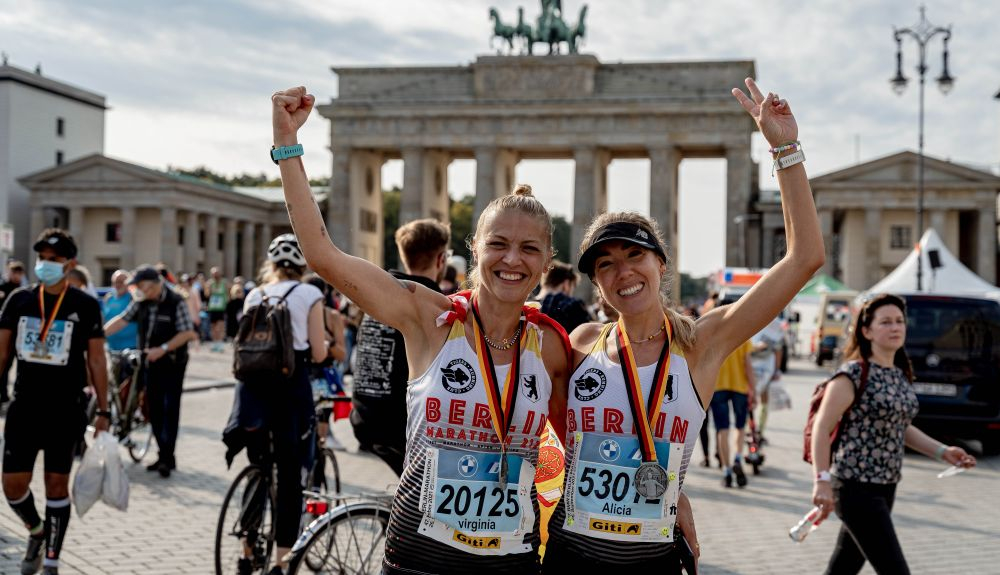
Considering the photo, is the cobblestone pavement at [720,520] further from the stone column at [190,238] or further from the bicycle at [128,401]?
the stone column at [190,238]

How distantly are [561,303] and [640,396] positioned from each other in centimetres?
460

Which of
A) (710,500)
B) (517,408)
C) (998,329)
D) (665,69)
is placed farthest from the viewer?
(665,69)

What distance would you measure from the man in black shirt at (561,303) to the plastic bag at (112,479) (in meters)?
2.77

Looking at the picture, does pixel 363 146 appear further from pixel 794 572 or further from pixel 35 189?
pixel 794 572

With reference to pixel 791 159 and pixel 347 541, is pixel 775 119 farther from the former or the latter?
pixel 347 541

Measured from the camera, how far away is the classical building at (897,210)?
6175 cm

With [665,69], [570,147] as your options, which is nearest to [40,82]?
[570,147]

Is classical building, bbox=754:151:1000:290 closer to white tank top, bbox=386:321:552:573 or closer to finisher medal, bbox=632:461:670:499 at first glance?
finisher medal, bbox=632:461:670:499

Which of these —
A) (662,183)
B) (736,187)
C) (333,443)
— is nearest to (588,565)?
(333,443)

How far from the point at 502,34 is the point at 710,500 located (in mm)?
57950

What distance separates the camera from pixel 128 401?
10.9 meters

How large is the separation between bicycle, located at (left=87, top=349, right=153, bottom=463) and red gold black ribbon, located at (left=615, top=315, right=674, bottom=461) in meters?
8.63

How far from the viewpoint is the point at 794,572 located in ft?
23.1

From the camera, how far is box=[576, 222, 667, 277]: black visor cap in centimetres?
308
